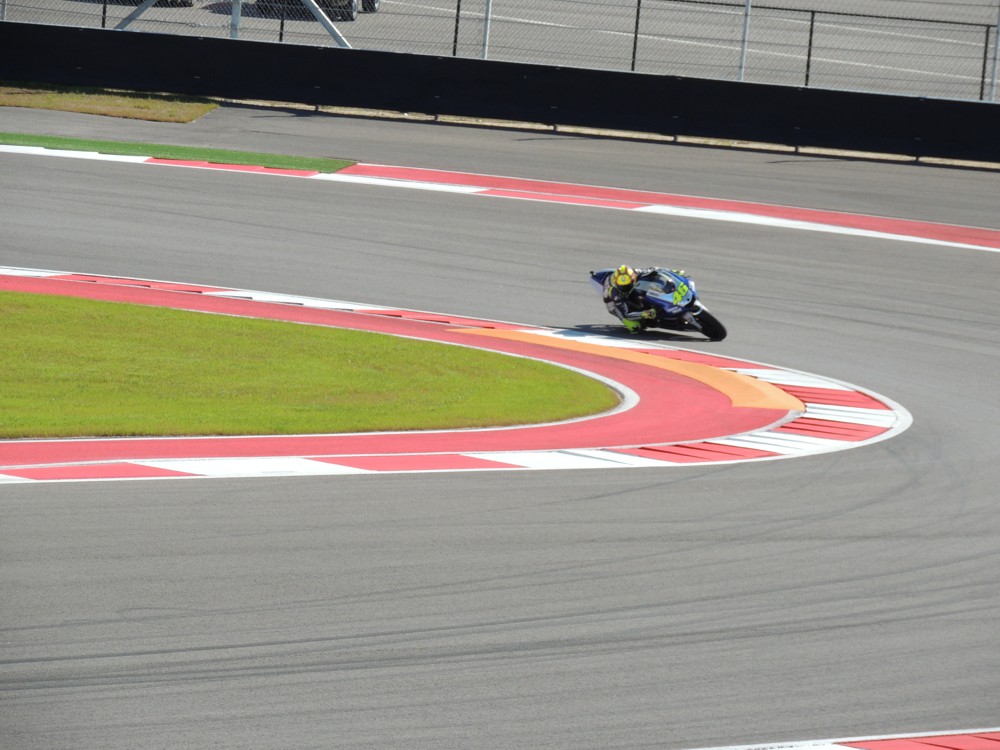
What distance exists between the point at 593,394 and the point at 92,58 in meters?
18.4

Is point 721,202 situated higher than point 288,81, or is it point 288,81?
point 288,81

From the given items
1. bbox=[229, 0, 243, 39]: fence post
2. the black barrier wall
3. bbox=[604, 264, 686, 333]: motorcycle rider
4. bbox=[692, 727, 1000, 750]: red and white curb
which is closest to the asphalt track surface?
bbox=[692, 727, 1000, 750]: red and white curb

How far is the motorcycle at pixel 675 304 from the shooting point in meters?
14.4

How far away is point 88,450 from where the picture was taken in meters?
8.88

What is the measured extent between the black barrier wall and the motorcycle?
10.8 metres

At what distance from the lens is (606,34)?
27.4 meters

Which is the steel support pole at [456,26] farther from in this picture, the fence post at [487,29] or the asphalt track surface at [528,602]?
the asphalt track surface at [528,602]

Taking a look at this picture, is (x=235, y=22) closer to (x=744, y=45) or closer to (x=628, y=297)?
(x=744, y=45)

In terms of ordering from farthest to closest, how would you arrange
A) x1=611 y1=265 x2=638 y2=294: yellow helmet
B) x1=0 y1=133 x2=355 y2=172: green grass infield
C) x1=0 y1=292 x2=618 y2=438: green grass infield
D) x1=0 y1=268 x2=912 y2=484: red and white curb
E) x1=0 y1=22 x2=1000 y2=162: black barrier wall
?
x1=0 y1=22 x2=1000 y2=162: black barrier wall → x1=0 y1=133 x2=355 y2=172: green grass infield → x1=611 y1=265 x2=638 y2=294: yellow helmet → x1=0 y1=292 x2=618 y2=438: green grass infield → x1=0 y1=268 x2=912 y2=484: red and white curb

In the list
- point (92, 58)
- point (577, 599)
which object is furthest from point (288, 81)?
point (577, 599)

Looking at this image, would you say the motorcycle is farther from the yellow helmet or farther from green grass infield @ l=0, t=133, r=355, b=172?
green grass infield @ l=0, t=133, r=355, b=172

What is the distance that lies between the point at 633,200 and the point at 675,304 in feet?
24.2

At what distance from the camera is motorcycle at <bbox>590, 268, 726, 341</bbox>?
14.4 metres

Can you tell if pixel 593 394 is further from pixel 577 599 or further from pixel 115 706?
pixel 115 706
